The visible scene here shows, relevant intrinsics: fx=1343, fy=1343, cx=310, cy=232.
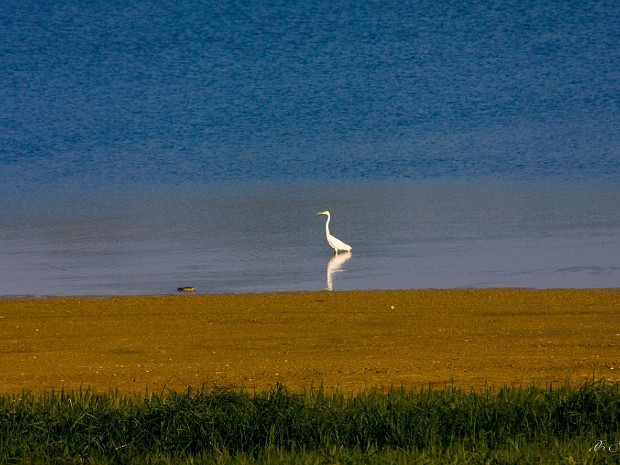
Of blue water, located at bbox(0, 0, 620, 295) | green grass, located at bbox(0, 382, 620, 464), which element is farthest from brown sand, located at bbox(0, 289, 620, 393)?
blue water, located at bbox(0, 0, 620, 295)

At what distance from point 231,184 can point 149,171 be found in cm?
606

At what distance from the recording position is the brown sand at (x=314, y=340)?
1122 centimetres

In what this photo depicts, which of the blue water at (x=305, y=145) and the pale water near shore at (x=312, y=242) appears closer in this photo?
the pale water near shore at (x=312, y=242)

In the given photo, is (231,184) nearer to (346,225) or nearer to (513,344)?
(346,225)

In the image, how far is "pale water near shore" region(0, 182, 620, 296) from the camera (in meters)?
17.7

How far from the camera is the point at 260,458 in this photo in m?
7.87

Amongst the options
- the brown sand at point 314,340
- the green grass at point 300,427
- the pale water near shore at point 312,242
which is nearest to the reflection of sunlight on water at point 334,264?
the pale water near shore at point 312,242

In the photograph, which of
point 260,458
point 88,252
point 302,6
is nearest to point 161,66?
point 302,6

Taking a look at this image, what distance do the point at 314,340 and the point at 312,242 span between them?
32.7 feet

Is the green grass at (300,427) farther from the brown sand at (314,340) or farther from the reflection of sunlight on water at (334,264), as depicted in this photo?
the reflection of sunlight on water at (334,264)

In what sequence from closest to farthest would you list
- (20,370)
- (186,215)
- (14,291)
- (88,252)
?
1. (20,370)
2. (14,291)
3. (88,252)
4. (186,215)

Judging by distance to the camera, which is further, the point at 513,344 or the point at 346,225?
the point at 346,225

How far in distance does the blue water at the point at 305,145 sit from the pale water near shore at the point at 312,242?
0.25 ft

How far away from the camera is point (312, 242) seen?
22953mm
